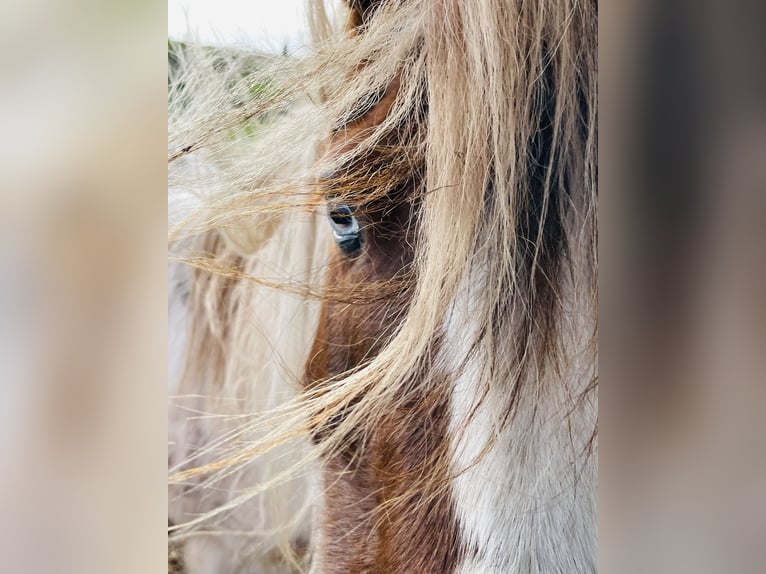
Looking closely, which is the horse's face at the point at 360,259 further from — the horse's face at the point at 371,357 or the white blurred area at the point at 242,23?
the white blurred area at the point at 242,23

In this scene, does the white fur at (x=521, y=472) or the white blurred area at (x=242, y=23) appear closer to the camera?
the white blurred area at (x=242, y=23)

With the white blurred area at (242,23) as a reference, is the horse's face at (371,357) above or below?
below

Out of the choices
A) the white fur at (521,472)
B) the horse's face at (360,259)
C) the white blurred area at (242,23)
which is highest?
the white blurred area at (242,23)

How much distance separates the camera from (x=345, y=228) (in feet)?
2.04

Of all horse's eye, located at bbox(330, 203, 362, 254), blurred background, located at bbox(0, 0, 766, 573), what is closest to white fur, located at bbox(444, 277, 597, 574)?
horse's eye, located at bbox(330, 203, 362, 254)

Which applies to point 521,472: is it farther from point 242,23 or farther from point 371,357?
point 242,23

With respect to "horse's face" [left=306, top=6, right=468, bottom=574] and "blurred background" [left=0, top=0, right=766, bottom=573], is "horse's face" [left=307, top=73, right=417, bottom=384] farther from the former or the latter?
"blurred background" [left=0, top=0, right=766, bottom=573]

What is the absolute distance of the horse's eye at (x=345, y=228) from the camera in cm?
61

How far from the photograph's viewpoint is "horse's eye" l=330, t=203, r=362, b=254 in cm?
61

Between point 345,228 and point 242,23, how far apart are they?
0.81 feet

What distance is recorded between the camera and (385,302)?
0.65 metres
